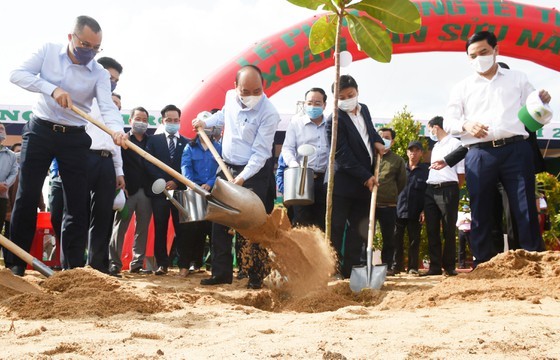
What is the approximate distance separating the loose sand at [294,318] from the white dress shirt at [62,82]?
4.02 feet

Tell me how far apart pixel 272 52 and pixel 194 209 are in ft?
18.7

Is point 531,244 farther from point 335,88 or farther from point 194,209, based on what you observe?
point 194,209

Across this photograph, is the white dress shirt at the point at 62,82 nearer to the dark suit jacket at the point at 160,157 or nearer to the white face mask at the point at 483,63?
the dark suit jacket at the point at 160,157

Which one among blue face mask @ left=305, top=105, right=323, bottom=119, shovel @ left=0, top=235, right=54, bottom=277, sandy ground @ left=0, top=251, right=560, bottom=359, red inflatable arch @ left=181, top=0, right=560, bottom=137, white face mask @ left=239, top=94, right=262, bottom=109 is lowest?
sandy ground @ left=0, top=251, right=560, bottom=359

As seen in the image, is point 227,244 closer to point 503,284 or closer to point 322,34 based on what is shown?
point 503,284

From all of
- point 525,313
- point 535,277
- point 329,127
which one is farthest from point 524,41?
point 525,313

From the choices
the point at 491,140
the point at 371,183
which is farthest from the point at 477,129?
the point at 371,183

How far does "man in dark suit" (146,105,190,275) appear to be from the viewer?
231 inches

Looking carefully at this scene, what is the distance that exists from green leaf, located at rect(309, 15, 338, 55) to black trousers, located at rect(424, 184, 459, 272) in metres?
1.71

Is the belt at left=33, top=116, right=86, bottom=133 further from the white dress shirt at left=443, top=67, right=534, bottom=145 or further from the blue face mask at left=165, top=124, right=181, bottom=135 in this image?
the white dress shirt at left=443, top=67, right=534, bottom=145

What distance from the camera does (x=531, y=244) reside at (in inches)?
162

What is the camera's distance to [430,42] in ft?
32.2

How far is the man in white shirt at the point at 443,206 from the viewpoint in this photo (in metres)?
5.87

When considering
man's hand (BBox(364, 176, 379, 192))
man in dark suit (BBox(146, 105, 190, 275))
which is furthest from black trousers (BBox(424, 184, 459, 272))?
man in dark suit (BBox(146, 105, 190, 275))
